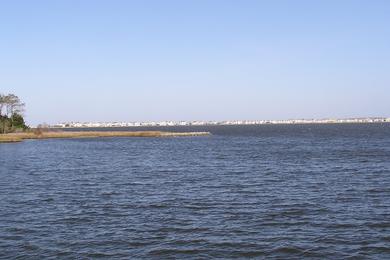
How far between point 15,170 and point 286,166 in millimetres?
33322

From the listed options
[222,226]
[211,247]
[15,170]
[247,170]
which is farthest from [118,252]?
[15,170]

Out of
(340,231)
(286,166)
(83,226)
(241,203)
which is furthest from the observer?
(286,166)

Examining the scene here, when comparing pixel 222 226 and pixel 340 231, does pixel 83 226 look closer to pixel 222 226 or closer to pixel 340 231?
pixel 222 226

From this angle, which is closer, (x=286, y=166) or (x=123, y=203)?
(x=123, y=203)

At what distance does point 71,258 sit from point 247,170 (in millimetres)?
37539

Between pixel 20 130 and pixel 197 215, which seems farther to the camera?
pixel 20 130

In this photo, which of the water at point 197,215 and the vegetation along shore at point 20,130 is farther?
the vegetation along shore at point 20,130

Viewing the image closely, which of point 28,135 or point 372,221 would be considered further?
point 28,135

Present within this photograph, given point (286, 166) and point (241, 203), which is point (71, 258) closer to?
point (241, 203)

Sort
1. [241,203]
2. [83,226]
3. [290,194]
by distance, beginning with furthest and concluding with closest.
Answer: [290,194] → [241,203] → [83,226]

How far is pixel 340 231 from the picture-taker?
25.3 m

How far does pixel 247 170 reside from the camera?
56.8 meters

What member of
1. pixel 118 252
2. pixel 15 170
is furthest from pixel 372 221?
pixel 15 170

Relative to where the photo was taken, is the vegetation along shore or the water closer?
the water
